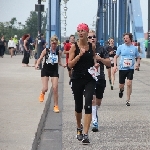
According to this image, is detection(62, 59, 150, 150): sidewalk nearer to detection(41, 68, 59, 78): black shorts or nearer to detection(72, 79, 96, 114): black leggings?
detection(72, 79, 96, 114): black leggings

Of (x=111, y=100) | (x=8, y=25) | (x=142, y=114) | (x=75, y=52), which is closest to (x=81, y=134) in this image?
(x=75, y=52)

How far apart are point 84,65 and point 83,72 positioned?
0.11 m

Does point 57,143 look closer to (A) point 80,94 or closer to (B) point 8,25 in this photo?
(A) point 80,94

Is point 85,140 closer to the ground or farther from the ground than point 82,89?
closer to the ground

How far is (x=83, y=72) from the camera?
31.8 feet

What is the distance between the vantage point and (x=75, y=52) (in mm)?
9648

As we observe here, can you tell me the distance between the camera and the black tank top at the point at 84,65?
965cm

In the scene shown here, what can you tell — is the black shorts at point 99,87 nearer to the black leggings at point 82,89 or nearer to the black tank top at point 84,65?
the black leggings at point 82,89

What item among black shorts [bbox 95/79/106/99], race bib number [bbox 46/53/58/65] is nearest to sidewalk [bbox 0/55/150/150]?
black shorts [bbox 95/79/106/99]

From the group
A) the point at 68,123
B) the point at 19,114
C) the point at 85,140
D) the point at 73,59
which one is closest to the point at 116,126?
the point at 68,123

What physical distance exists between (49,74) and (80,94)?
394 cm

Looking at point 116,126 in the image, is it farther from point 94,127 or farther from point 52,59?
point 52,59

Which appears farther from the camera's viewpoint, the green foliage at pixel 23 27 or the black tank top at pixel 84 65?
the green foliage at pixel 23 27

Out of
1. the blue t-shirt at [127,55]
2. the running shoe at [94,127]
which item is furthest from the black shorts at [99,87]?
the blue t-shirt at [127,55]
